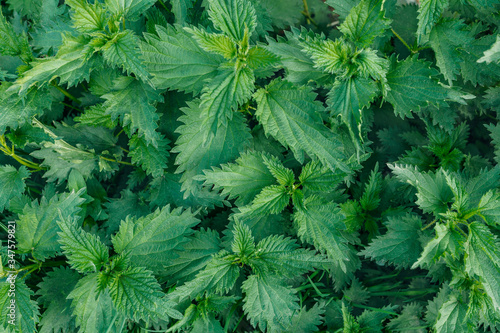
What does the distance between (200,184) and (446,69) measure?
5.82 ft

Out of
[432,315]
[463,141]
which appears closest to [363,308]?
[432,315]

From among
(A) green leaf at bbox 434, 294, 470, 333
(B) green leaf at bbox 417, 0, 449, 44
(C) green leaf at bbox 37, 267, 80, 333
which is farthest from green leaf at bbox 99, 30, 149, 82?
(A) green leaf at bbox 434, 294, 470, 333

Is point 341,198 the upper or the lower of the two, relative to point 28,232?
upper

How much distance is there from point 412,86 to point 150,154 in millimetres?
1793

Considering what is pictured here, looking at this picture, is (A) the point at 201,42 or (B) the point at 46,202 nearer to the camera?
(A) the point at 201,42

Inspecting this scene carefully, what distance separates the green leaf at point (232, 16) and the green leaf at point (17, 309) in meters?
2.03

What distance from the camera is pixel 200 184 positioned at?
2.63 metres

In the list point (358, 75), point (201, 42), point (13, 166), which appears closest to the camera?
point (201, 42)

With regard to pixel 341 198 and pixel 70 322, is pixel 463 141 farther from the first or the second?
pixel 70 322

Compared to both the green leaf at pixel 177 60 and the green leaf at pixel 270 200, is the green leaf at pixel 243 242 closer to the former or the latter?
the green leaf at pixel 270 200

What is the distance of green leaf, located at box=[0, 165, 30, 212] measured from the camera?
2.70 meters

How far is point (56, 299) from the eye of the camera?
2672mm

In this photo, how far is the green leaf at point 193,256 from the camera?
8.60 feet

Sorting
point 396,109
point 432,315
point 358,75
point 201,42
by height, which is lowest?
point 432,315
